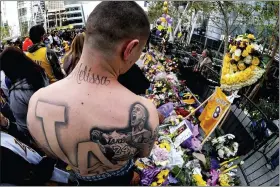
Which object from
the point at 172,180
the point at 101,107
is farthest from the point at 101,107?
the point at 172,180

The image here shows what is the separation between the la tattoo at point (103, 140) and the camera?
1266 millimetres

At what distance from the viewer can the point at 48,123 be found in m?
1.32

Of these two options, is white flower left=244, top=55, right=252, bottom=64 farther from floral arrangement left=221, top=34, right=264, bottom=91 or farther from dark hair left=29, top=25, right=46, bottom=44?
dark hair left=29, top=25, right=46, bottom=44

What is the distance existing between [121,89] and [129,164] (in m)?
0.57

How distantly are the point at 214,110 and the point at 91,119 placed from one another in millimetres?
2965

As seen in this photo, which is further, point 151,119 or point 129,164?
point 129,164

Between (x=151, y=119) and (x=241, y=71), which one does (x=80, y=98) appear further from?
(x=241, y=71)

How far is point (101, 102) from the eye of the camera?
122 cm

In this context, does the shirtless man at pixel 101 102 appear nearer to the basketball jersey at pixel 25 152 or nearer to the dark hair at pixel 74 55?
the basketball jersey at pixel 25 152

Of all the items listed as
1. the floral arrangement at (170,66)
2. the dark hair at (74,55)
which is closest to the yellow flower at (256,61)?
the dark hair at (74,55)

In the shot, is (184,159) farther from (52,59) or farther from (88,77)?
(88,77)

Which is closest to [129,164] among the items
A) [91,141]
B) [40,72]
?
[91,141]

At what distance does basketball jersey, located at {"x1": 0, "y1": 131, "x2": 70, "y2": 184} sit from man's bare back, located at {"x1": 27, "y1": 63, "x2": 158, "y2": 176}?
1.68 ft

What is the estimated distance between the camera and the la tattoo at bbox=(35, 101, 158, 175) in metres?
1.27
